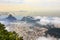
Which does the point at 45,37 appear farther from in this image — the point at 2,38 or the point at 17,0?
the point at 2,38

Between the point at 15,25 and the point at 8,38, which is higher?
the point at 8,38

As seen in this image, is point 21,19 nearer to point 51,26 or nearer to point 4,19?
point 4,19

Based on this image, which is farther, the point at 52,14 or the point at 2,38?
the point at 52,14

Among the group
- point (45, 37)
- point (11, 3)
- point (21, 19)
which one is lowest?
point (45, 37)

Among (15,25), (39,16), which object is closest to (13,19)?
(15,25)

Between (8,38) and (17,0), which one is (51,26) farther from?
(8,38)

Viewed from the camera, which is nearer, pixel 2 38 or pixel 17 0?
pixel 2 38

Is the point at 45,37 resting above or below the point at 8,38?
below

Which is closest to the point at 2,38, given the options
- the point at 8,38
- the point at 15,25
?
the point at 8,38
